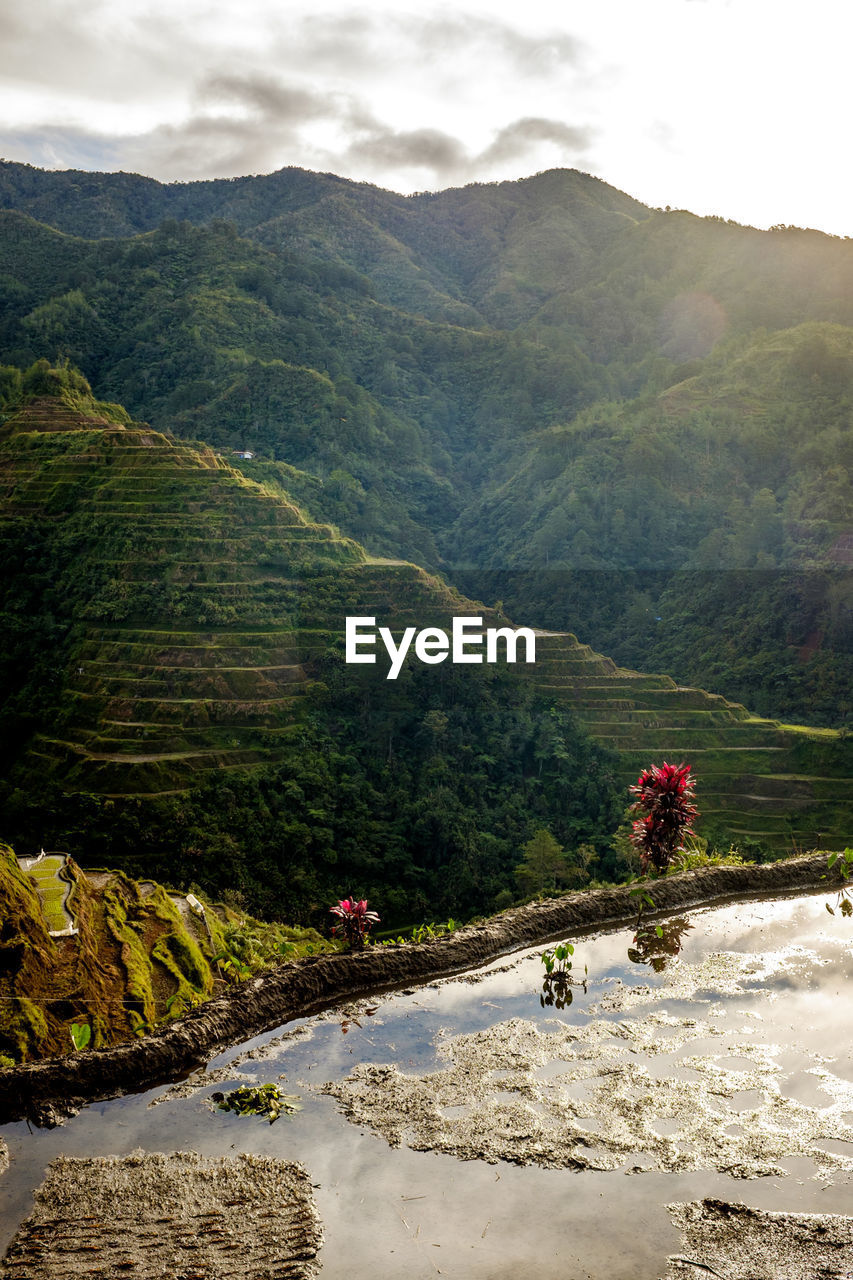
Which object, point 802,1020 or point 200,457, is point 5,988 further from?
point 200,457

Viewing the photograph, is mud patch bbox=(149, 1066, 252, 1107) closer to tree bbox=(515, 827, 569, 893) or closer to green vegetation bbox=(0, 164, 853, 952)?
green vegetation bbox=(0, 164, 853, 952)

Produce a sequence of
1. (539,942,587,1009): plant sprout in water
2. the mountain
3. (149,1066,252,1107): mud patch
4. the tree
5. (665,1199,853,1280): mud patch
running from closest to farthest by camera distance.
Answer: (665,1199,853,1280): mud patch, (149,1066,252,1107): mud patch, (539,942,587,1009): plant sprout in water, the mountain, the tree

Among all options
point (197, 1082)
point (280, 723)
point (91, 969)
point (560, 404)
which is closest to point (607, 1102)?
point (197, 1082)

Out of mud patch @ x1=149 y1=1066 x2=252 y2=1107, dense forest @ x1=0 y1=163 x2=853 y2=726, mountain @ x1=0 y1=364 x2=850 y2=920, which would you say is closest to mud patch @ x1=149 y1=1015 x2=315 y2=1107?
mud patch @ x1=149 y1=1066 x2=252 y2=1107

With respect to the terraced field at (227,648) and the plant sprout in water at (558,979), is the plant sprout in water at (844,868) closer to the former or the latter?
the plant sprout in water at (558,979)

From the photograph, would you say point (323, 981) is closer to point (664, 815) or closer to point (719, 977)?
point (719, 977)

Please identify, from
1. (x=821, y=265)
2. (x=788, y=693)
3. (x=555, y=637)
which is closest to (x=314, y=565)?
(x=555, y=637)
